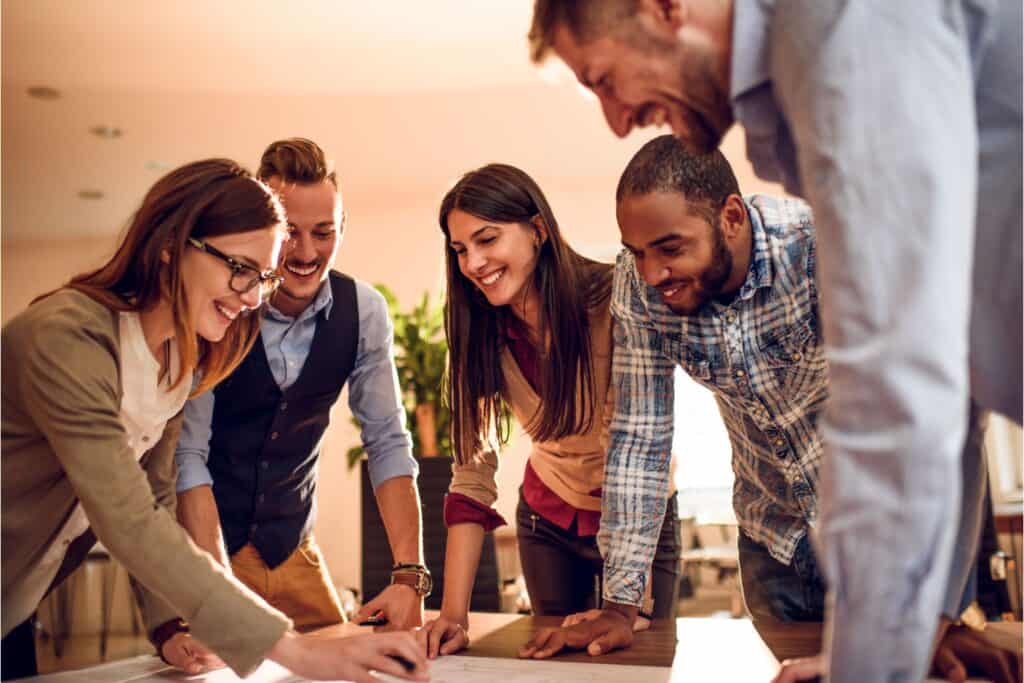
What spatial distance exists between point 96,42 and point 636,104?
438cm

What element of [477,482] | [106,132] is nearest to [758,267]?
[477,482]

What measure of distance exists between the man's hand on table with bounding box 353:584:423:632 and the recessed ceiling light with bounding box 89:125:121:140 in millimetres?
4600

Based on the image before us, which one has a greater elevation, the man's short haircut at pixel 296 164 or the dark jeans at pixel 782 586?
the man's short haircut at pixel 296 164

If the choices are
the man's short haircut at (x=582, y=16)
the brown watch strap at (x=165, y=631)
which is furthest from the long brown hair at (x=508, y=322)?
the man's short haircut at (x=582, y=16)

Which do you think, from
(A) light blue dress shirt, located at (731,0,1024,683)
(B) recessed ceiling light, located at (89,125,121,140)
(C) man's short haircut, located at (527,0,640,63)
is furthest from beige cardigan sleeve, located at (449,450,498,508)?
(B) recessed ceiling light, located at (89,125,121,140)

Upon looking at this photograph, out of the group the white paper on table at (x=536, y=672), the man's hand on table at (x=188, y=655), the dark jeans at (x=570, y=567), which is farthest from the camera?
the dark jeans at (x=570, y=567)

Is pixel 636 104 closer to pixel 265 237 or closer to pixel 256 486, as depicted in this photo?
pixel 265 237

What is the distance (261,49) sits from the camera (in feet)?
15.2

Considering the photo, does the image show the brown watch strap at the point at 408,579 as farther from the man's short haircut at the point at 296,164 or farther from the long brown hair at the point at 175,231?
the man's short haircut at the point at 296,164

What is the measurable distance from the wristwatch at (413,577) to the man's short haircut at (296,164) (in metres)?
0.82

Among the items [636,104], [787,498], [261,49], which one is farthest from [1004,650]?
[261,49]

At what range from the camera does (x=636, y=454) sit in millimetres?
1598

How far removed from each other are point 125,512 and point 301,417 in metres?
0.91

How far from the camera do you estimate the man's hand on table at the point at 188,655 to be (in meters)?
1.42
